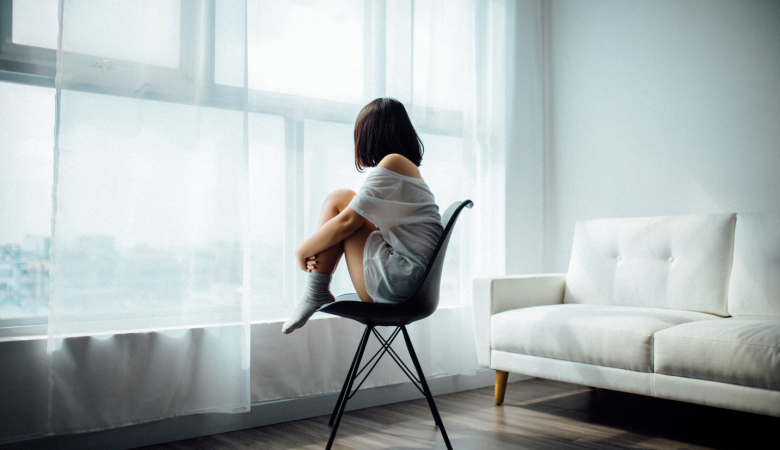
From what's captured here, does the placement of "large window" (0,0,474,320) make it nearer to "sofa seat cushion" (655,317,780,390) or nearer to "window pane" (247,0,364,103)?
"window pane" (247,0,364,103)

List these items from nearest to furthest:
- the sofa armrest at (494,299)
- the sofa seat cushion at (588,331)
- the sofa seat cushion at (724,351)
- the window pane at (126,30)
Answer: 1. the sofa seat cushion at (724,351)
2. the window pane at (126,30)
3. the sofa seat cushion at (588,331)
4. the sofa armrest at (494,299)

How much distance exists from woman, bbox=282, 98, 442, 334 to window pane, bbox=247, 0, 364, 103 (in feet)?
2.49

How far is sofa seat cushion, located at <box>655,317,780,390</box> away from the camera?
1.63 meters

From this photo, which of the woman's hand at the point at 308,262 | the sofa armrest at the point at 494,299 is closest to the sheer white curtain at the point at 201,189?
the sofa armrest at the point at 494,299

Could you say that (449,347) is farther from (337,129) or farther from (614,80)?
(614,80)

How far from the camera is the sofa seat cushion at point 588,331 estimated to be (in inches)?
76.3

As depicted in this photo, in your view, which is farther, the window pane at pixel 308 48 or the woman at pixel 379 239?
the window pane at pixel 308 48

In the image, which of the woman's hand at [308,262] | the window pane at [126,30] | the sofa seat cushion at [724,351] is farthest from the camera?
the window pane at [126,30]

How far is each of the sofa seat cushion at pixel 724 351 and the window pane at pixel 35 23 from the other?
2263 millimetres

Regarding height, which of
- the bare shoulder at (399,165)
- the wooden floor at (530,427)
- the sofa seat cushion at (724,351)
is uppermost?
the bare shoulder at (399,165)

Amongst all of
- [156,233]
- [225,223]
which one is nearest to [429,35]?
[225,223]

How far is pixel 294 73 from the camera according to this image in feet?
7.65

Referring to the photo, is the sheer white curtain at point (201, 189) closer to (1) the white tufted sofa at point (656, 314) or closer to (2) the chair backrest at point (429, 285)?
(1) the white tufted sofa at point (656, 314)

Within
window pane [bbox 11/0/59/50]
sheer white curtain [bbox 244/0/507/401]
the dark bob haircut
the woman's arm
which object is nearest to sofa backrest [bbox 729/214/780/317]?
sheer white curtain [bbox 244/0/507/401]
